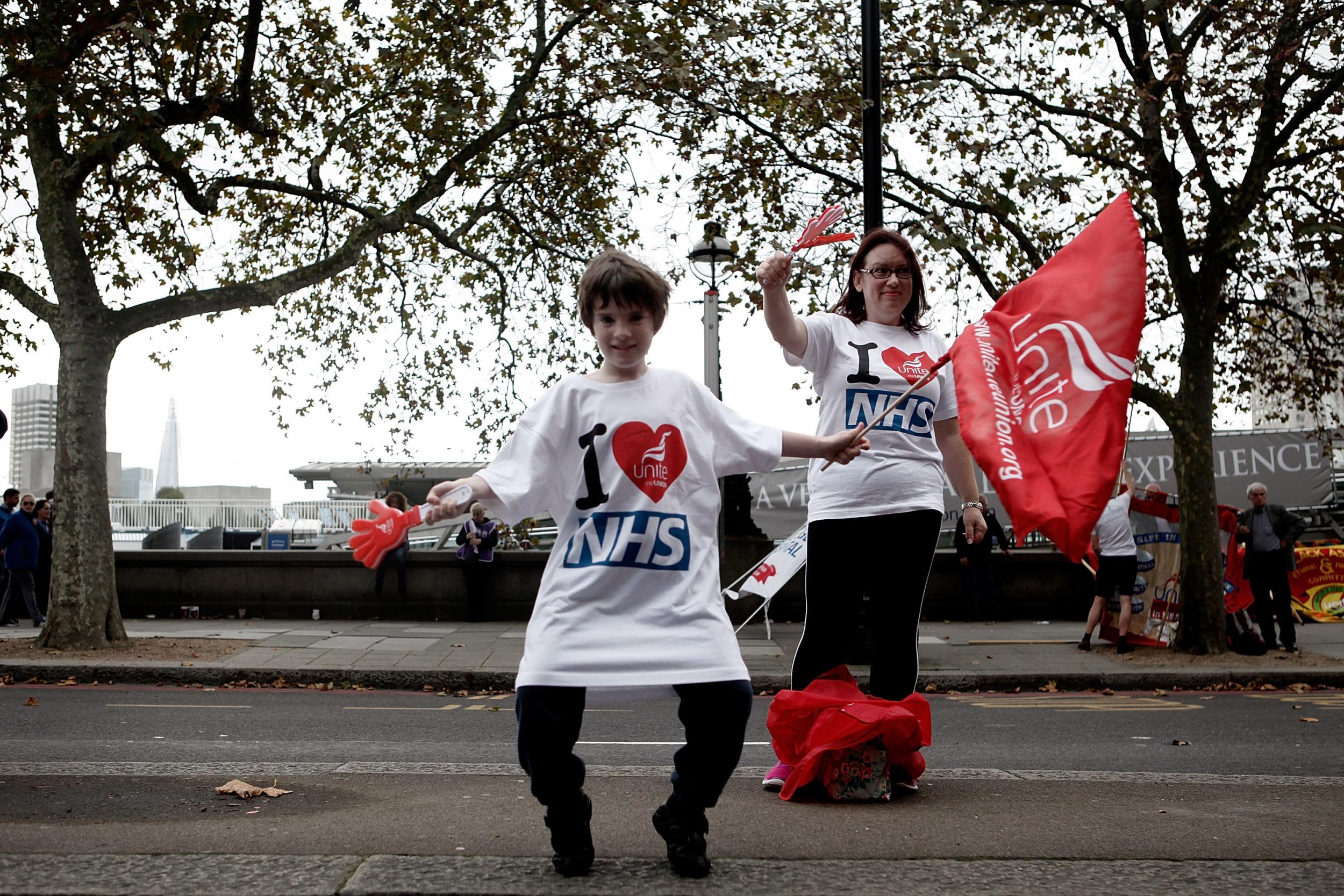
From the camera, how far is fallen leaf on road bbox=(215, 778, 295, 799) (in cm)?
422

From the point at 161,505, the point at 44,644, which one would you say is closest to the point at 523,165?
the point at 44,644

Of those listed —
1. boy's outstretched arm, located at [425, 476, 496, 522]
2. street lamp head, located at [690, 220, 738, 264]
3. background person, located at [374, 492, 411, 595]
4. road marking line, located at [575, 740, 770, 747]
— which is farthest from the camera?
background person, located at [374, 492, 411, 595]

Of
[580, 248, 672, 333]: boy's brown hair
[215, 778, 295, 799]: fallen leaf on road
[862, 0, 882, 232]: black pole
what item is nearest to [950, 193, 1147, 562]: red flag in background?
[580, 248, 672, 333]: boy's brown hair

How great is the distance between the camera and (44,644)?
38.2 feet

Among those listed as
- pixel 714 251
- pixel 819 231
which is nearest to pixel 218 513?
pixel 714 251

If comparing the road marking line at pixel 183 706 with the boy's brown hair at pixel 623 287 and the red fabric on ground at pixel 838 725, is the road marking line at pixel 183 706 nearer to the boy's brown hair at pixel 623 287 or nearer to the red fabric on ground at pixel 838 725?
the red fabric on ground at pixel 838 725

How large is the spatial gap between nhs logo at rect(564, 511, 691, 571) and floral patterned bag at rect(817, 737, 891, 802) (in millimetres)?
1296

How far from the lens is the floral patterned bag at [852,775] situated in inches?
161

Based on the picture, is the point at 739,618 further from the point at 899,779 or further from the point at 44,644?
the point at 899,779

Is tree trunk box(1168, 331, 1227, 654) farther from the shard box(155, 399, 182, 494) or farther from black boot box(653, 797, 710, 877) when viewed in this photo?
the shard box(155, 399, 182, 494)

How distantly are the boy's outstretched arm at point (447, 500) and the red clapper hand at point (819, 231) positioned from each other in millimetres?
1276

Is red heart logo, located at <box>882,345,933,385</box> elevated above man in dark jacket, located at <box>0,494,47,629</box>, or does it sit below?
above

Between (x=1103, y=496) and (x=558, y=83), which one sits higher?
(x=558, y=83)

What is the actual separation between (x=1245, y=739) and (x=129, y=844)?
578cm
